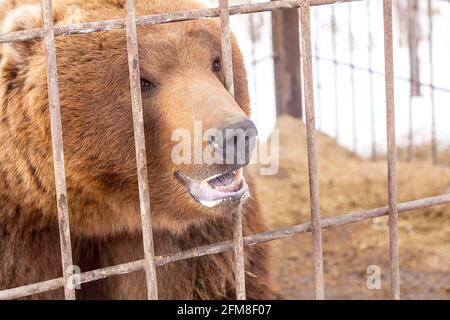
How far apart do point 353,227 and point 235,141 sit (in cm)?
349

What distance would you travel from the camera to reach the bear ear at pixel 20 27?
324 cm

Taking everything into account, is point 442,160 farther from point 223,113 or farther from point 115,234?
point 223,113

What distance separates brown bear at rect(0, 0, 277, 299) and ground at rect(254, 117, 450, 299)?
78.5 inches

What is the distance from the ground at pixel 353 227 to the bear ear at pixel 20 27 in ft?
8.04

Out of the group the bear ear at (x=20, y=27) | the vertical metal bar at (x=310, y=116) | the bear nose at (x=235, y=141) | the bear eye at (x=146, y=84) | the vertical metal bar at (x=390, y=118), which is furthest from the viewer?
the bear ear at (x=20, y=27)

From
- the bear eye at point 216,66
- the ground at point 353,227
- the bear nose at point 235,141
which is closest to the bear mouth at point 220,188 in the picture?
the bear nose at point 235,141

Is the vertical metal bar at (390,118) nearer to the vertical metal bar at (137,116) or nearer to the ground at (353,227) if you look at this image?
the vertical metal bar at (137,116)

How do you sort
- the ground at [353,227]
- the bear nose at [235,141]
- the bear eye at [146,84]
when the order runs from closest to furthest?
the bear nose at [235,141] → the bear eye at [146,84] → the ground at [353,227]

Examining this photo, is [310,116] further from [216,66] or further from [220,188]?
[216,66]

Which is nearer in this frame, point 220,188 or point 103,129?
point 220,188

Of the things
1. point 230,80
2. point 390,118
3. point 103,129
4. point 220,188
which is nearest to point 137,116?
point 230,80

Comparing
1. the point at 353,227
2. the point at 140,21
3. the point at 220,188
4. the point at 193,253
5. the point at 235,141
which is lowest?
the point at 353,227

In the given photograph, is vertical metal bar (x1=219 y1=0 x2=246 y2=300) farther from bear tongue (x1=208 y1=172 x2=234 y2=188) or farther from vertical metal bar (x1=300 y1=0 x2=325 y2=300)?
vertical metal bar (x1=300 y1=0 x2=325 y2=300)

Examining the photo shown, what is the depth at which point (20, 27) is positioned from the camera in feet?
10.8
